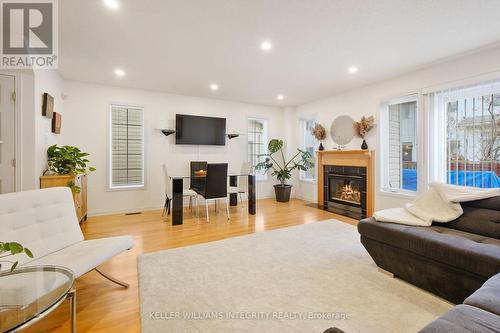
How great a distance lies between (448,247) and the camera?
1738 mm

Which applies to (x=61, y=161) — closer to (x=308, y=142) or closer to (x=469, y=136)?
(x=308, y=142)

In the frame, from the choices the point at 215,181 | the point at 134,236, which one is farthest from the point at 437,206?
the point at 134,236

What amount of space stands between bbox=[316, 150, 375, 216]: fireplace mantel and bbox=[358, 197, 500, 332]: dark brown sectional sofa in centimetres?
206

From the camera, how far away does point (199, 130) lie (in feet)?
17.4

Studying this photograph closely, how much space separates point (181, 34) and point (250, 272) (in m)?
2.80

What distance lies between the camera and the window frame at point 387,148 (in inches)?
145

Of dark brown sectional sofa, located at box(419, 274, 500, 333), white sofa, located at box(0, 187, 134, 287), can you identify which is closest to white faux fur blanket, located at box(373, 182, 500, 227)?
dark brown sectional sofa, located at box(419, 274, 500, 333)

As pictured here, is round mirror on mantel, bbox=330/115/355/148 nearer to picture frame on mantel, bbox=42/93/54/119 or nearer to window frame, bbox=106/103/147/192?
window frame, bbox=106/103/147/192

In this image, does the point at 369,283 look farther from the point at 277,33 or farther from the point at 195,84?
the point at 195,84

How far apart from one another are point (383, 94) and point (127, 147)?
5.35 m

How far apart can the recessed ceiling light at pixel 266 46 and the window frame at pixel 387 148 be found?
2.61m

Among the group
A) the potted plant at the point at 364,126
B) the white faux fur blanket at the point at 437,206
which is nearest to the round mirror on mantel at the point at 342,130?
the potted plant at the point at 364,126

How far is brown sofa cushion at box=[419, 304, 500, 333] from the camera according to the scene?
91 centimetres

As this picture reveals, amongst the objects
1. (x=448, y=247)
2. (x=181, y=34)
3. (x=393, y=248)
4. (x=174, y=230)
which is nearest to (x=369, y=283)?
(x=393, y=248)
